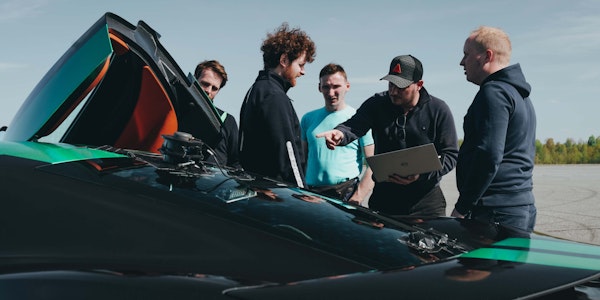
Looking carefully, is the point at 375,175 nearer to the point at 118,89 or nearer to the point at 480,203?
the point at 480,203

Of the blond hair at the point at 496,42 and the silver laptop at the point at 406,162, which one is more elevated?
the blond hair at the point at 496,42

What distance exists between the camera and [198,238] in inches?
70.2

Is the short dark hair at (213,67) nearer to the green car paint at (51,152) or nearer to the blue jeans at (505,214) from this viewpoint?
the blue jeans at (505,214)

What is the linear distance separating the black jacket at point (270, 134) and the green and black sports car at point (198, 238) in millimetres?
1408

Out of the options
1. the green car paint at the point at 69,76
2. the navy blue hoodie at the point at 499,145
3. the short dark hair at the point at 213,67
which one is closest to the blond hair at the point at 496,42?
the navy blue hoodie at the point at 499,145

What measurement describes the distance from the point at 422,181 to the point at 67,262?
2948 millimetres

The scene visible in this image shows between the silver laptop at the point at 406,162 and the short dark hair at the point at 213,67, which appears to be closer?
the silver laptop at the point at 406,162

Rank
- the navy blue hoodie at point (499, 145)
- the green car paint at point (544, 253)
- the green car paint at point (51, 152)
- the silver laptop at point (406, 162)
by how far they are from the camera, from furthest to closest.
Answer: the silver laptop at point (406, 162) < the navy blue hoodie at point (499, 145) < the green car paint at point (51, 152) < the green car paint at point (544, 253)

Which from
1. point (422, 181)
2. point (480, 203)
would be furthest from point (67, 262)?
point (422, 181)

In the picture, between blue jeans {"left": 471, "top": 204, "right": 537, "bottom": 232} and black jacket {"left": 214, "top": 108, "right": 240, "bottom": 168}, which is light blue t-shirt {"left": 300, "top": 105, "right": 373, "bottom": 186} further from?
blue jeans {"left": 471, "top": 204, "right": 537, "bottom": 232}

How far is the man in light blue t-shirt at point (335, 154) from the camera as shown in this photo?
17.7ft

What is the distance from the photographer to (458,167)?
379 centimetres

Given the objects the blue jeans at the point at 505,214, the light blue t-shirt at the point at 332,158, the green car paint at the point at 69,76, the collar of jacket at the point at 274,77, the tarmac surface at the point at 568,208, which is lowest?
the tarmac surface at the point at 568,208

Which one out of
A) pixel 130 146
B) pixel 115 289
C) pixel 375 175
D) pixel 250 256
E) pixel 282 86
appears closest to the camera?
pixel 115 289
